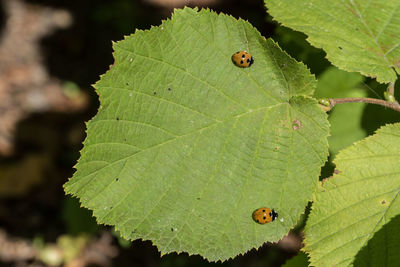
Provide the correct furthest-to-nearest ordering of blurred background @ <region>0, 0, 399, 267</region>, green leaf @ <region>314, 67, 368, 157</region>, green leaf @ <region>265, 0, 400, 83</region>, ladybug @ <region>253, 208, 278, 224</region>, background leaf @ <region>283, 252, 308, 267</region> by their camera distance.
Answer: blurred background @ <region>0, 0, 399, 267</region> < green leaf @ <region>314, 67, 368, 157</region> < background leaf @ <region>283, 252, 308, 267</region> < green leaf @ <region>265, 0, 400, 83</region> < ladybug @ <region>253, 208, 278, 224</region>

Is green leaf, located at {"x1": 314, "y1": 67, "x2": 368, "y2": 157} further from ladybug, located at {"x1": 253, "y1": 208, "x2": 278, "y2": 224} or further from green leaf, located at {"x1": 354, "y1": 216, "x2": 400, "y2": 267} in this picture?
ladybug, located at {"x1": 253, "y1": 208, "x2": 278, "y2": 224}

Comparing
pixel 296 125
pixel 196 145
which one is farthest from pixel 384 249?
pixel 196 145

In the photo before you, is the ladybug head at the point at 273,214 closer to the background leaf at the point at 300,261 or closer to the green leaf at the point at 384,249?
the green leaf at the point at 384,249

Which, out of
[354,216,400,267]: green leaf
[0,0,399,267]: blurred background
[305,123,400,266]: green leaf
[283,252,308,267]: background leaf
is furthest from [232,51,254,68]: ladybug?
[0,0,399,267]: blurred background

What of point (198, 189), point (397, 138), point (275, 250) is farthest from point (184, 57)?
point (275, 250)

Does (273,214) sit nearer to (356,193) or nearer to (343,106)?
(356,193)
